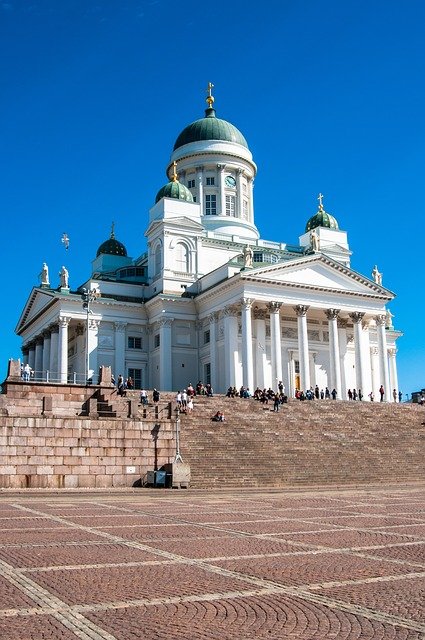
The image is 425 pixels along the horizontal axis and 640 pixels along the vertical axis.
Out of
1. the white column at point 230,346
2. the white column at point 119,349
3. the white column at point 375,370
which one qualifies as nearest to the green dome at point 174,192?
the white column at point 119,349

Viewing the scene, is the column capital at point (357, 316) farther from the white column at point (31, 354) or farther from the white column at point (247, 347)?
the white column at point (31, 354)

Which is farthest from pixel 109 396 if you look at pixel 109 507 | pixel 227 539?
pixel 227 539

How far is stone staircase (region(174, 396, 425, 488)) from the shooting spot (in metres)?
31.3

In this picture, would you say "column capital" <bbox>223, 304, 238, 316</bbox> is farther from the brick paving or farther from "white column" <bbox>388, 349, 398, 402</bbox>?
the brick paving

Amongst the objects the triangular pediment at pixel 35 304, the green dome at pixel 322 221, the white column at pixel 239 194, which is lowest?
the triangular pediment at pixel 35 304

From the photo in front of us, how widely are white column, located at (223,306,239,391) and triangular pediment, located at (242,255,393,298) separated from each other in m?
3.58

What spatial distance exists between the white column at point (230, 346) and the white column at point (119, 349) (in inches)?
382

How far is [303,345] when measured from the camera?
54125 mm

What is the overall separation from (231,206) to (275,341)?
23.1 metres

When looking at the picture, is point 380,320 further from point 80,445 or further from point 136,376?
point 80,445

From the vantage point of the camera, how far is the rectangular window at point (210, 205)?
70938mm

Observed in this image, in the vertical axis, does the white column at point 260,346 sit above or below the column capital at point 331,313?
below

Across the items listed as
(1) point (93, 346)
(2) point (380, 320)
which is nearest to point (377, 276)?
(2) point (380, 320)

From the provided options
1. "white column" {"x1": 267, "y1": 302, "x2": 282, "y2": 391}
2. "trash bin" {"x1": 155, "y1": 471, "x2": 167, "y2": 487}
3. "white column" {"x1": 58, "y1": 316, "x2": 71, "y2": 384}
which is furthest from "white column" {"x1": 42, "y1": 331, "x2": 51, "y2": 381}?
"trash bin" {"x1": 155, "y1": 471, "x2": 167, "y2": 487}
